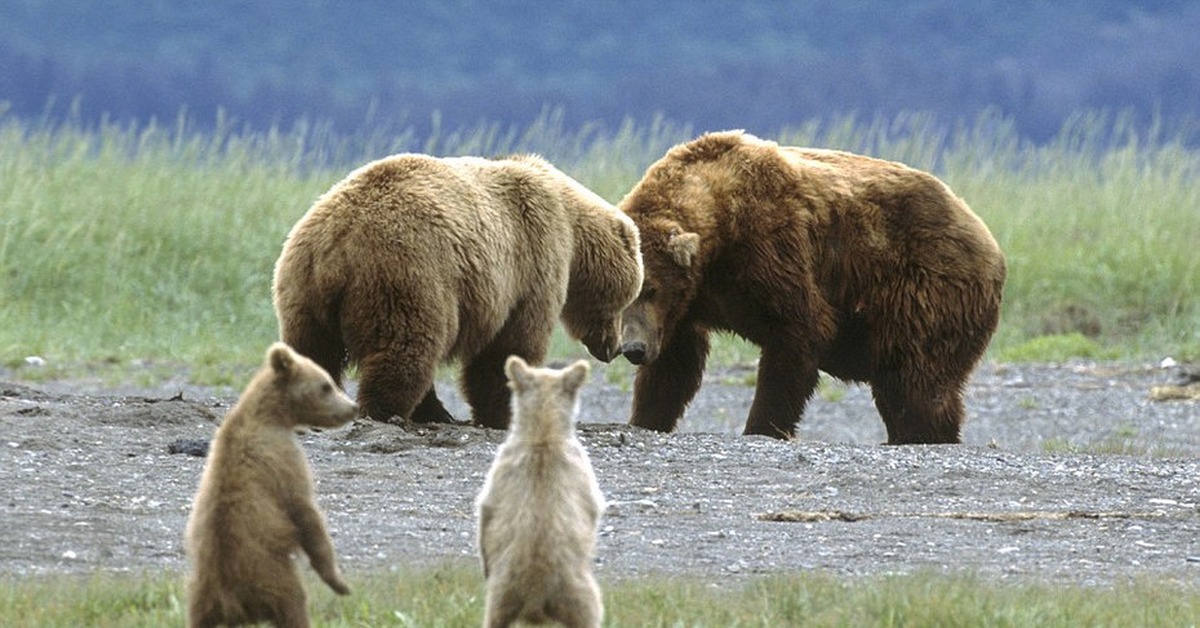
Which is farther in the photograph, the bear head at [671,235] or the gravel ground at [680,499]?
the bear head at [671,235]

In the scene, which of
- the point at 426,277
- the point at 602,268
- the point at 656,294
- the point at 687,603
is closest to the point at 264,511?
the point at 687,603

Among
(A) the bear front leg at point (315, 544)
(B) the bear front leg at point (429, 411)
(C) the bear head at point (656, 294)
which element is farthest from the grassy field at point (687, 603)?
(C) the bear head at point (656, 294)

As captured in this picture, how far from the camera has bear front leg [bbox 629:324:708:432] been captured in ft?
37.2

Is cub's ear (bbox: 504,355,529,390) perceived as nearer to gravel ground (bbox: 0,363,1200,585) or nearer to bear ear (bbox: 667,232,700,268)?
gravel ground (bbox: 0,363,1200,585)

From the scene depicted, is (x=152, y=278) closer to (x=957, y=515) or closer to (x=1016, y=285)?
(x=1016, y=285)

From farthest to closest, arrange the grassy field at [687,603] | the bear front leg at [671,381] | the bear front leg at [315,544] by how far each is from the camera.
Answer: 1. the bear front leg at [671,381]
2. the grassy field at [687,603]
3. the bear front leg at [315,544]

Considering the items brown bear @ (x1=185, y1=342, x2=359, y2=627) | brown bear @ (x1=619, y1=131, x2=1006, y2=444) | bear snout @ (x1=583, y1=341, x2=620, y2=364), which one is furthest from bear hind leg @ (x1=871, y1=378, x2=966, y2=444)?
brown bear @ (x1=185, y1=342, x2=359, y2=627)

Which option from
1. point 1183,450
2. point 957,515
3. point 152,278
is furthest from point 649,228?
point 152,278

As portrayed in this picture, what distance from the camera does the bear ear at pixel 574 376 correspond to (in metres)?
Result: 5.09

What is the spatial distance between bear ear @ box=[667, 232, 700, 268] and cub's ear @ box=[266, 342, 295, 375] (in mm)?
5249

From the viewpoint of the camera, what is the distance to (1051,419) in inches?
585

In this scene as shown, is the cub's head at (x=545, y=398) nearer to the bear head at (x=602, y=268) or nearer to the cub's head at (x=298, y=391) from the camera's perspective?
the cub's head at (x=298, y=391)

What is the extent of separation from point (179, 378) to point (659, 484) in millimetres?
7586

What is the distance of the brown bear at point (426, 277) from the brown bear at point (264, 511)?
327cm
